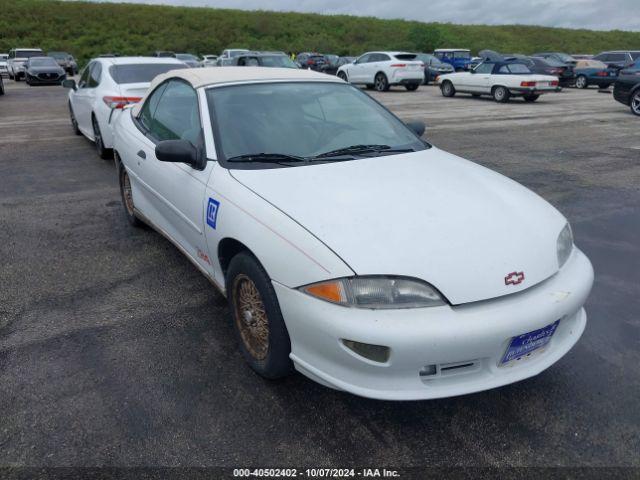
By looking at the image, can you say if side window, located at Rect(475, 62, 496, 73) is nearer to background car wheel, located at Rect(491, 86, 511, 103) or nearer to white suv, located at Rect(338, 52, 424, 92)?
background car wheel, located at Rect(491, 86, 511, 103)

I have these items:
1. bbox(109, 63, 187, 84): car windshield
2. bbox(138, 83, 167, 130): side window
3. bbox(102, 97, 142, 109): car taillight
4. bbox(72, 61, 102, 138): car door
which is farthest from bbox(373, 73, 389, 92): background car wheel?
bbox(138, 83, 167, 130): side window

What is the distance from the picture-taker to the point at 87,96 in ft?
26.9

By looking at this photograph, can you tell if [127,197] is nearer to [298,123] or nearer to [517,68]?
[298,123]

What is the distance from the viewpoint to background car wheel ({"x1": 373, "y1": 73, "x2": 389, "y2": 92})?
21.3 metres

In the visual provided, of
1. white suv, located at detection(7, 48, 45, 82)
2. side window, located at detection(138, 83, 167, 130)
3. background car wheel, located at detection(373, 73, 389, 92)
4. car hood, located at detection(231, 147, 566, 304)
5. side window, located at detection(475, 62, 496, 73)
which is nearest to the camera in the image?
car hood, located at detection(231, 147, 566, 304)

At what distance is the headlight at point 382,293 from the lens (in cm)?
220

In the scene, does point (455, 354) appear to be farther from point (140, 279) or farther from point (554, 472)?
point (140, 279)

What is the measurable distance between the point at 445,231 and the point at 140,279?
2.62 m

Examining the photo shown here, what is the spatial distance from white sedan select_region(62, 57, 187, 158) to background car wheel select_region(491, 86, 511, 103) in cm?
1222

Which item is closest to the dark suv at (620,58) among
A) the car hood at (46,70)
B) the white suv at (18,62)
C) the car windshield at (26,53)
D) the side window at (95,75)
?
the side window at (95,75)

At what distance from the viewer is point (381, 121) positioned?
380 centimetres

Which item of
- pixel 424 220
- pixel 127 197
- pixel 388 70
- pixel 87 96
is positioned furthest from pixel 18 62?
pixel 424 220

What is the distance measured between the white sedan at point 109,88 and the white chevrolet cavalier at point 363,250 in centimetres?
430

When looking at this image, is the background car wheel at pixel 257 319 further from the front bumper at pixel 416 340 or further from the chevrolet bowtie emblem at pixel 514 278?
the chevrolet bowtie emblem at pixel 514 278
